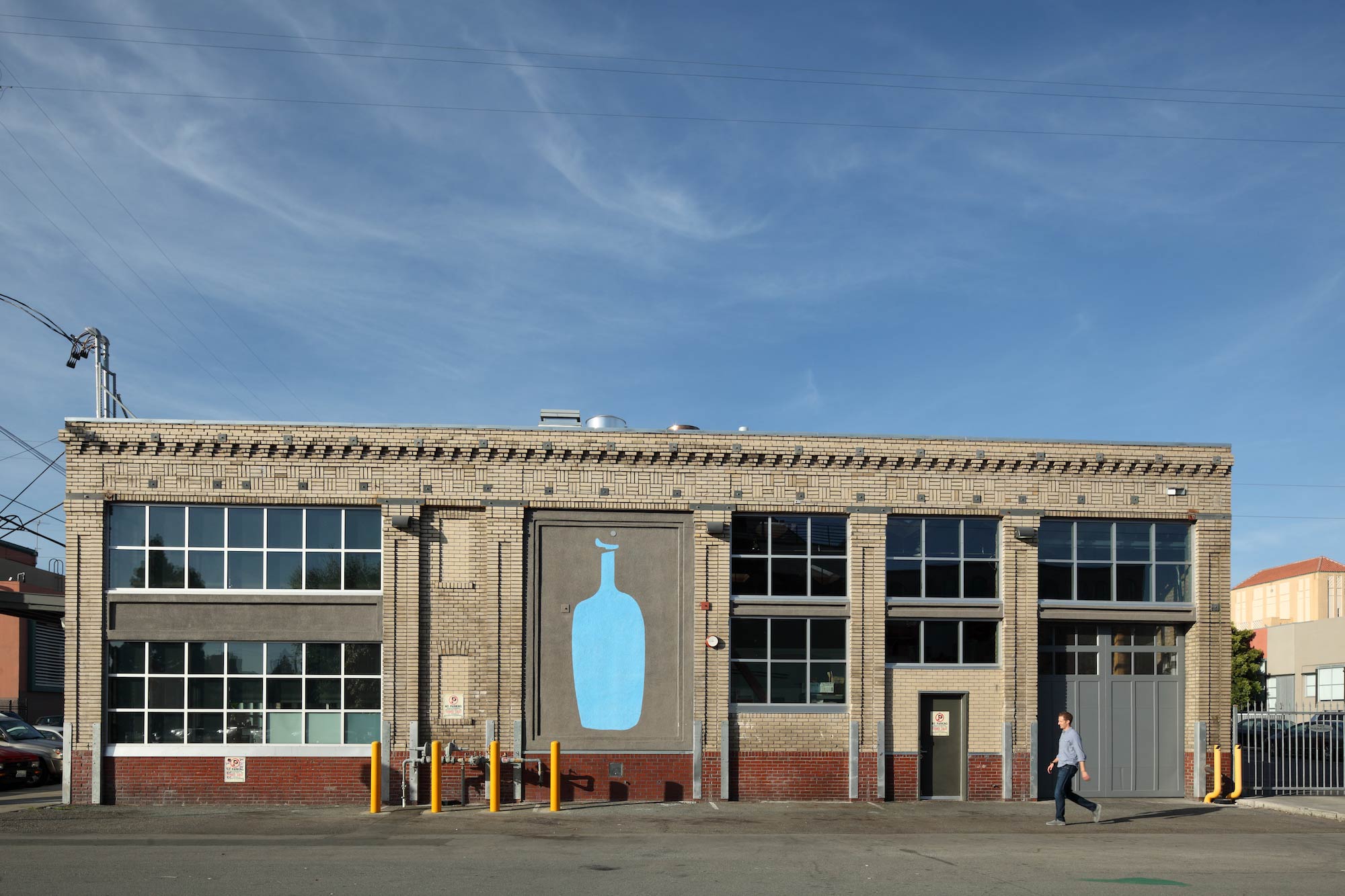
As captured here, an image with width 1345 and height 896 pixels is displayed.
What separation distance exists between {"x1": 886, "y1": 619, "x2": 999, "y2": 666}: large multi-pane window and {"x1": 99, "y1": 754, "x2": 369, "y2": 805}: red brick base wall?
386 inches

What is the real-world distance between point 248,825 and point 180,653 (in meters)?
4.20

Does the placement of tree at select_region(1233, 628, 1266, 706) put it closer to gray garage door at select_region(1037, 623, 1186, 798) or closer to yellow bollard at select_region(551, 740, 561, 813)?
gray garage door at select_region(1037, 623, 1186, 798)

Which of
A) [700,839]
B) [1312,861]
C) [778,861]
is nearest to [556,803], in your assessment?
[700,839]

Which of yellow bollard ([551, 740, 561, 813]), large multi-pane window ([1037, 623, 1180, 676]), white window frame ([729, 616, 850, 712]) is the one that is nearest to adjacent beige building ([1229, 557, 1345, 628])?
large multi-pane window ([1037, 623, 1180, 676])

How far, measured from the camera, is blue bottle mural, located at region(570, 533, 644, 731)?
20891 millimetres

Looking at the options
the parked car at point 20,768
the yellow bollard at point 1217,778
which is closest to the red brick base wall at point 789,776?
the yellow bollard at point 1217,778

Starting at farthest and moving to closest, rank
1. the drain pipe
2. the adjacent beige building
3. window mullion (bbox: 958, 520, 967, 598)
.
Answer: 1. the adjacent beige building
2. window mullion (bbox: 958, 520, 967, 598)
3. the drain pipe

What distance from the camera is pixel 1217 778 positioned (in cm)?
2155

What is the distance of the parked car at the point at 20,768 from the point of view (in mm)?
24094

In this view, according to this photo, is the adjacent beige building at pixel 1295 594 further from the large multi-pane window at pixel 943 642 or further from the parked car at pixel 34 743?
the parked car at pixel 34 743

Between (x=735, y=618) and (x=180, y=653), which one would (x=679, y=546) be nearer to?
(x=735, y=618)

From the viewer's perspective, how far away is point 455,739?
20641 millimetres

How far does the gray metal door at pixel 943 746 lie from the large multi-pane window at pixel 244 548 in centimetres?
1036

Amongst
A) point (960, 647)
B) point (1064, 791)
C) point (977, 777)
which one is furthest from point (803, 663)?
point (1064, 791)
